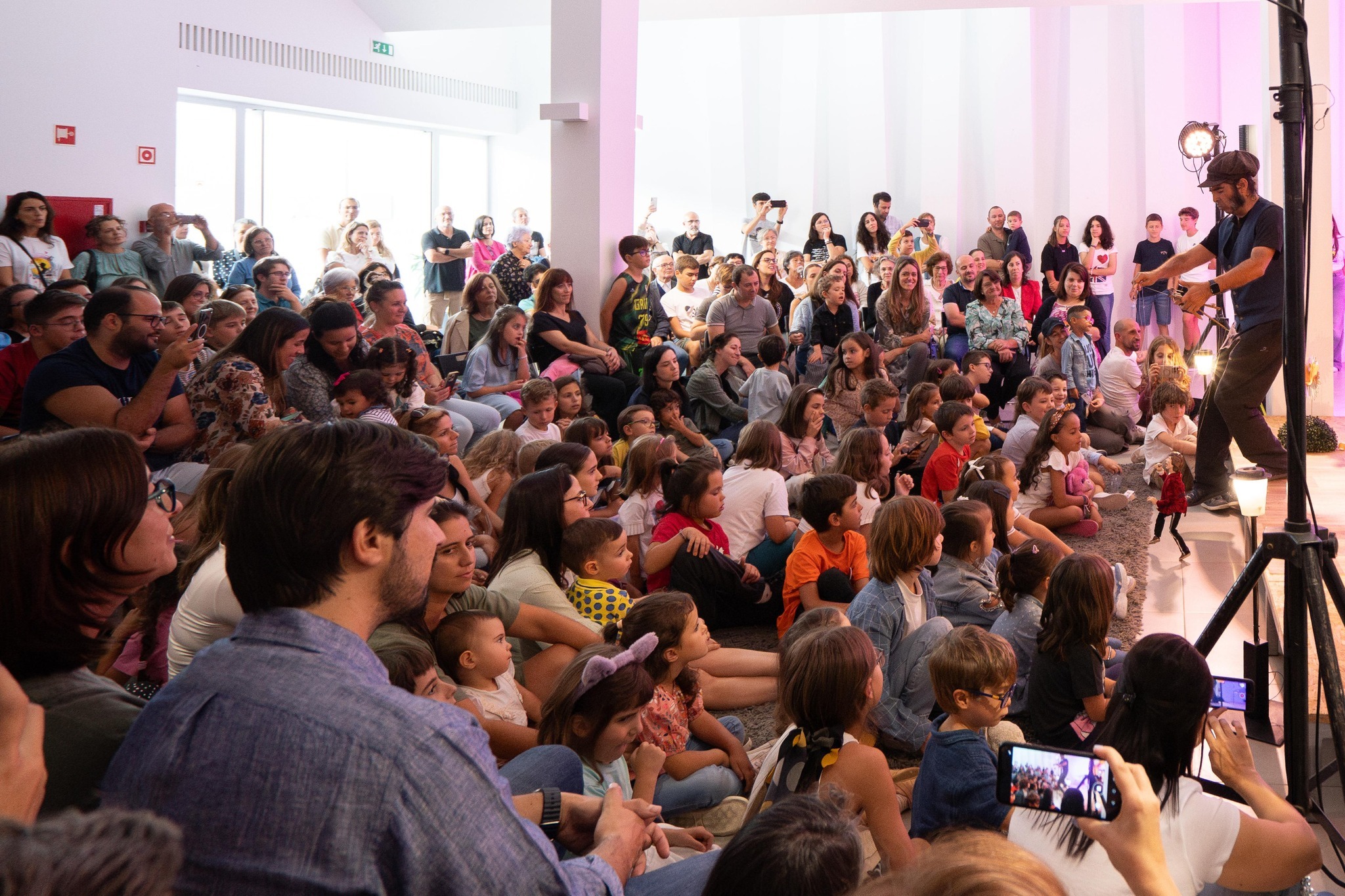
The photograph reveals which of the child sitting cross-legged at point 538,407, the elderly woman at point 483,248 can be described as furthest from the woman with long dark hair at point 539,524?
the elderly woman at point 483,248

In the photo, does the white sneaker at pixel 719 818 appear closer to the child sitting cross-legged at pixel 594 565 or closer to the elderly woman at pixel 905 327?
the child sitting cross-legged at pixel 594 565

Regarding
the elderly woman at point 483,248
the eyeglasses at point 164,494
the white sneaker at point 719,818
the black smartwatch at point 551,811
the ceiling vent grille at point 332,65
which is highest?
the ceiling vent grille at point 332,65

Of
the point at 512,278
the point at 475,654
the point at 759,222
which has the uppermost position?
the point at 759,222

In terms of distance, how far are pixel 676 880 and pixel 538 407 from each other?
3.46 m

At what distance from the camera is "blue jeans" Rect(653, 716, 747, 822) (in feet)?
8.90

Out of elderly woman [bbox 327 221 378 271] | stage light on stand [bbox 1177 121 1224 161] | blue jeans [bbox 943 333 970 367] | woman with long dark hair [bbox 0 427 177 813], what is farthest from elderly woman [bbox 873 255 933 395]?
woman with long dark hair [bbox 0 427 177 813]

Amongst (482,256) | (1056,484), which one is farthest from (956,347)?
(482,256)

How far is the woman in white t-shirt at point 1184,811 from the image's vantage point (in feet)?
5.88

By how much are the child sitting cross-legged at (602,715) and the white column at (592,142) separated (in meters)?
4.98

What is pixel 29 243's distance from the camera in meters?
7.10

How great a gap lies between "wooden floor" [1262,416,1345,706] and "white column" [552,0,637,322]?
3.90 metres

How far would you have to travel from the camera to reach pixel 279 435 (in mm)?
1170

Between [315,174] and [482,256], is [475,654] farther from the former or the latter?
[315,174]

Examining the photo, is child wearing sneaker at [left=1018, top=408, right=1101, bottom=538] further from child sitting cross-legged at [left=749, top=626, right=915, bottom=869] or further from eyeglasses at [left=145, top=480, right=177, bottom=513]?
eyeglasses at [left=145, top=480, right=177, bottom=513]
